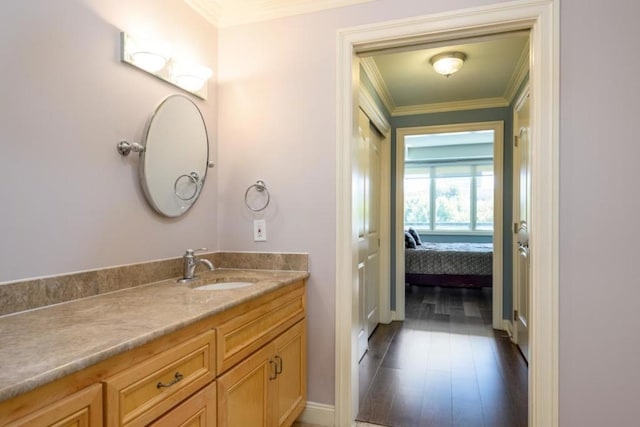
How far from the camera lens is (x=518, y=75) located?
10.2ft

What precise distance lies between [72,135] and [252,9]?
4.21 ft

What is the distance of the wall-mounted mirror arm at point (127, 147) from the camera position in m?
1.54

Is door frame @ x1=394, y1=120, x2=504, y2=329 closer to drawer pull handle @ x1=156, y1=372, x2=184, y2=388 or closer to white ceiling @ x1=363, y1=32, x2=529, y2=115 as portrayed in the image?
white ceiling @ x1=363, y1=32, x2=529, y2=115

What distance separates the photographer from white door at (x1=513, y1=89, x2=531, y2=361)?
2.88m

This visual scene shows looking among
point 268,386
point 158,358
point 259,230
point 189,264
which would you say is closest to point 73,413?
point 158,358

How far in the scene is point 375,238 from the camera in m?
3.70

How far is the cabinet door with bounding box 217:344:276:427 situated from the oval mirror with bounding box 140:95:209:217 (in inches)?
33.2

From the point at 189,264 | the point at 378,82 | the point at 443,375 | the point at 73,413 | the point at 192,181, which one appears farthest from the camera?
the point at 378,82

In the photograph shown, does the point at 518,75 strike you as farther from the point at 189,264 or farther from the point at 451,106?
the point at 189,264

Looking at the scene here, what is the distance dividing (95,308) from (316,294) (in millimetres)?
1097

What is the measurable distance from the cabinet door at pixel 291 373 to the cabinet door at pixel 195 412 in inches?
18.1

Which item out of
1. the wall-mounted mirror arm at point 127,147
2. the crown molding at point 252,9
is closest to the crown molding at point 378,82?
the crown molding at point 252,9

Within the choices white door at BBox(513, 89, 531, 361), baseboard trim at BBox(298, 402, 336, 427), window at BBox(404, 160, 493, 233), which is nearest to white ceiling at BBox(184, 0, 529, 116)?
white door at BBox(513, 89, 531, 361)

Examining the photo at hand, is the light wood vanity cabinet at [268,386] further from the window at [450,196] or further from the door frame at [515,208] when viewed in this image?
the window at [450,196]
